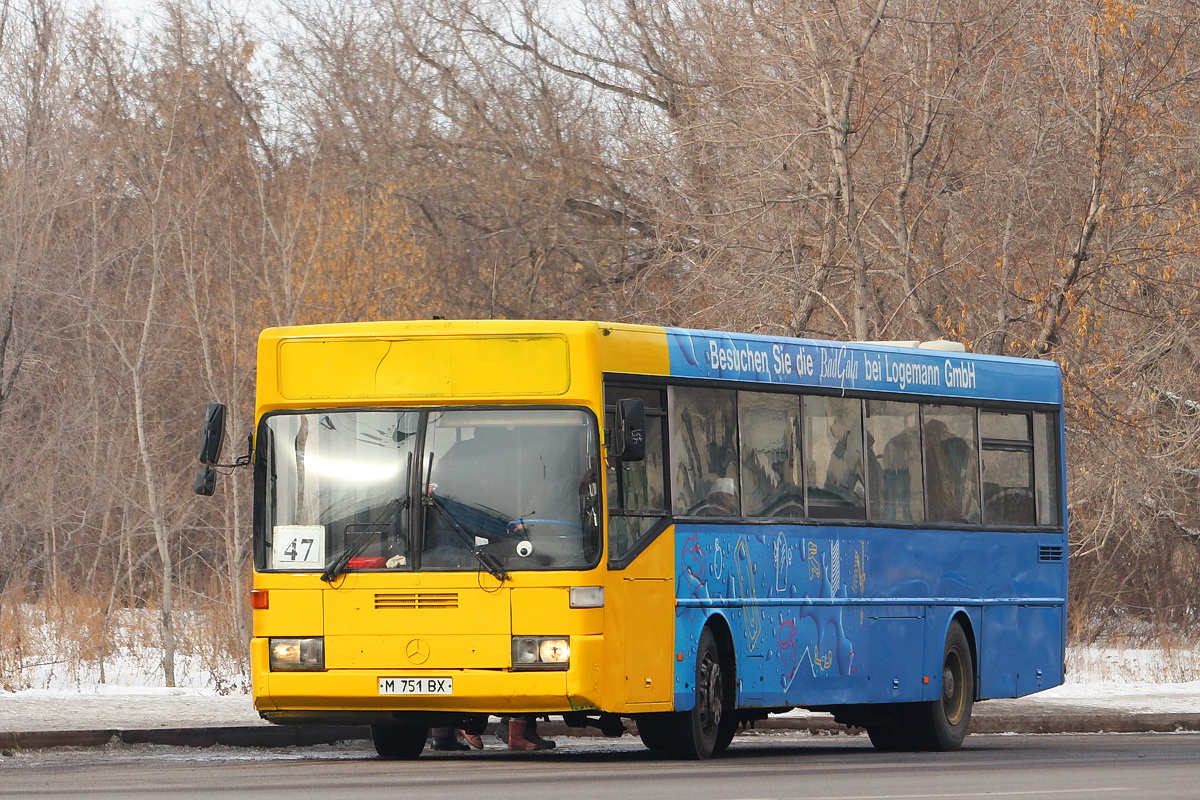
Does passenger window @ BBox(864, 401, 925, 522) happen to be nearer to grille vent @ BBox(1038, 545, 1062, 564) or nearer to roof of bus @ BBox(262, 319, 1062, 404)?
roof of bus @ BBox(262, 319, 1062, 404)

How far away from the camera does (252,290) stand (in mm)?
26234

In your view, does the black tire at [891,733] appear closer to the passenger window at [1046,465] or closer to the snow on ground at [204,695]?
the passenger window at [1046,465]

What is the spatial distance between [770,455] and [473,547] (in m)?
2.74

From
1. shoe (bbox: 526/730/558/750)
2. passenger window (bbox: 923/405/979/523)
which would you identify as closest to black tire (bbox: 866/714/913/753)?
passenger window (bbox: 923/405/979/523)

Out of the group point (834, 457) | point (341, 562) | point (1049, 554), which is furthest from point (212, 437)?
point (1049, 554)

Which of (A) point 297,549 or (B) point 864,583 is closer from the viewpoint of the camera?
(A) point 297,549

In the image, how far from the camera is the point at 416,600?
12781 mm

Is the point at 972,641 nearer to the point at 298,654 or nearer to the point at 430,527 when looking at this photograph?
the point at 430,527

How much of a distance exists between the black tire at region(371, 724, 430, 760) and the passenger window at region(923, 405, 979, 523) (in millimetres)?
4493

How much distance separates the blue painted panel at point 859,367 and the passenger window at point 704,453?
19cm

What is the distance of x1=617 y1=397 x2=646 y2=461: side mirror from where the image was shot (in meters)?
12.5

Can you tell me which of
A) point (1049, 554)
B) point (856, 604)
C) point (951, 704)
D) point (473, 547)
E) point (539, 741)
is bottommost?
point (539, 741)

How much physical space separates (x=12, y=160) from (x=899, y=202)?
12.3 m

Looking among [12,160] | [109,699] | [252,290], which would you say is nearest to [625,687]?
[109,699]
